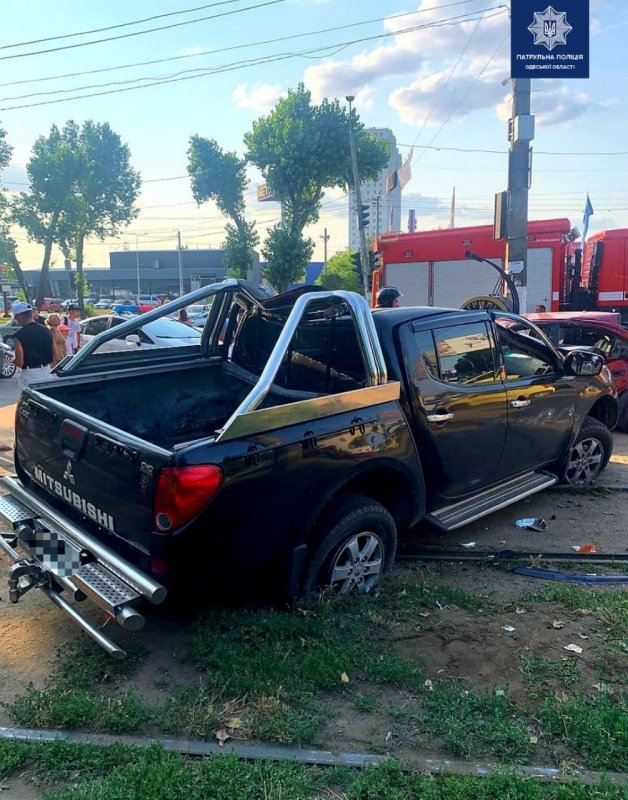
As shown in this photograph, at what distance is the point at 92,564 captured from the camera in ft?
10.2

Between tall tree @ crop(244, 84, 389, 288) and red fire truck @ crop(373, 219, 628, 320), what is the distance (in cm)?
2414

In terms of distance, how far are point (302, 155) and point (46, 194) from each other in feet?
69.2

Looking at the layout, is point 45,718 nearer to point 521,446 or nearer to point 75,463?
point 75,463

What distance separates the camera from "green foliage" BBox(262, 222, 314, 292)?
41.9 meters

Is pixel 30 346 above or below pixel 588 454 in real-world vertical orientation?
above

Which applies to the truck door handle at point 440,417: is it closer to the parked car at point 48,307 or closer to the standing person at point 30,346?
the standing person at point 30,346

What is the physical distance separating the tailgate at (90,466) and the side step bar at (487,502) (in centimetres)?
204

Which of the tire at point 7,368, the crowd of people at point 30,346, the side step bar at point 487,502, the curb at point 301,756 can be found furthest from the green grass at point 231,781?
the tire at point 7,368

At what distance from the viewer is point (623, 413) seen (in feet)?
27.6

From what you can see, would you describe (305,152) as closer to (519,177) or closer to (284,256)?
(284,256)

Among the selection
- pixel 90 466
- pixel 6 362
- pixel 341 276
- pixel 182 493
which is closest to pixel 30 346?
pixel 90 466

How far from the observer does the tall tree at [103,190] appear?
179 feet

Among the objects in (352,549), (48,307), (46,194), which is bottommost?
(352,549)

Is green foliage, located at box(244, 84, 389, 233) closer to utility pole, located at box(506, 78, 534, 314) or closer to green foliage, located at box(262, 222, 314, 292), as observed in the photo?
green foliage, located at box(262, 222, 314, 292)
